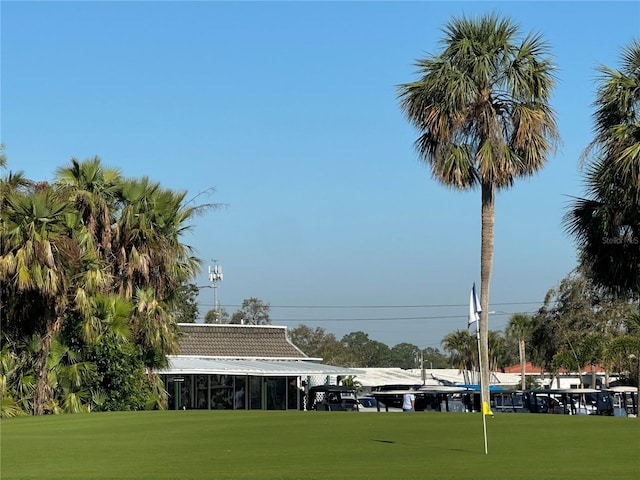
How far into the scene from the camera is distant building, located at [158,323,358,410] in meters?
42.2

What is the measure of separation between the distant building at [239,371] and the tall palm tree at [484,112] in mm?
13538

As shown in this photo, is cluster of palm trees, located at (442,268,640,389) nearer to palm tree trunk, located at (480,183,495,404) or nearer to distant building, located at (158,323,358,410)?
distant building, located at (158,323,358,410)

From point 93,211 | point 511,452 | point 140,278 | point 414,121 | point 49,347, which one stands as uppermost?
point 414,121

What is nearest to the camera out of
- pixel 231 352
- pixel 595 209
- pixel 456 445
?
pixel 456 445

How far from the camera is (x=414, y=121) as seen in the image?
103ft

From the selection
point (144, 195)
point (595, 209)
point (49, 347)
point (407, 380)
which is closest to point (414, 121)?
point (595, 209)

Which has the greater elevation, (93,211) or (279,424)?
(93,211)

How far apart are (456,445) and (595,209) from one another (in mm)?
12607

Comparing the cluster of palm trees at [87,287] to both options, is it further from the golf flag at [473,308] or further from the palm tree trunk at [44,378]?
the golf flag at [473,308]

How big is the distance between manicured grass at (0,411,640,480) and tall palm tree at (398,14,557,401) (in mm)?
7663

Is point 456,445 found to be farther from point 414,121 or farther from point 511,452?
point 414,121

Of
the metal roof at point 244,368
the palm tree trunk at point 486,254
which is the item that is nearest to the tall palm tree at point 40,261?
the metal roof at point 244,368

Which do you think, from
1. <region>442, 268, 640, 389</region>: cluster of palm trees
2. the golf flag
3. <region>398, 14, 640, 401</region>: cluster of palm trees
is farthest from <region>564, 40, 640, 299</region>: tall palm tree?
<region>442, 268, 640, 389</region>: cluster of palm trees

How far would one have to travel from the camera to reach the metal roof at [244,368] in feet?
129
